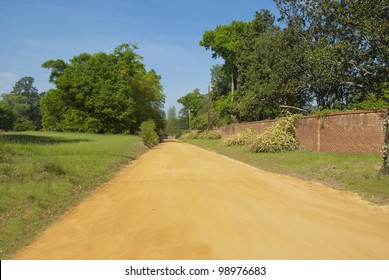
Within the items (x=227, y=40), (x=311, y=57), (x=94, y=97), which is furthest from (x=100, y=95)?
(x=311, y=57)

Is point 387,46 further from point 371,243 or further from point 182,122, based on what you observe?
point 182,122

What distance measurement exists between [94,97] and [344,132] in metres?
45.5

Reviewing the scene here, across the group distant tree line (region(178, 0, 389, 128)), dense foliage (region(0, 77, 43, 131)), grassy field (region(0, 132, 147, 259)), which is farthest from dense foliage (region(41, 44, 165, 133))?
grassy field (region(0, 132, 147, 259))

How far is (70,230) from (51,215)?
1.42 m

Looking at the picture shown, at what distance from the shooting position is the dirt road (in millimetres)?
5277

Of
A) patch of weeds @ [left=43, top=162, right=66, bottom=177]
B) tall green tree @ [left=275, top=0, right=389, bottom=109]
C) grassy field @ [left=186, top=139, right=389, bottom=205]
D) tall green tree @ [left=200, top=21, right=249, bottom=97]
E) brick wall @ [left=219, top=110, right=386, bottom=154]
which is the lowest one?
grassy field @ [left=186, top=139, right=389, bottom=205]

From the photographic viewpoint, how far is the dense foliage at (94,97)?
57.1 meters

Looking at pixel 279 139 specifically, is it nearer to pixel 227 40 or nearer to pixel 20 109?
pixel 227 40

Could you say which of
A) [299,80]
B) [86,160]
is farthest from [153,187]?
[299,80]

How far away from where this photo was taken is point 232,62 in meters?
55.2

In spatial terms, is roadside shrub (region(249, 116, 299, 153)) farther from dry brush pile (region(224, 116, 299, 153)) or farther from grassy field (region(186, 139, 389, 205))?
grassy field (region(186, 139, 389, 205))

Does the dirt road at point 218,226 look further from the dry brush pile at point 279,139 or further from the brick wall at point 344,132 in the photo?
the dry brush pile at point 279,139

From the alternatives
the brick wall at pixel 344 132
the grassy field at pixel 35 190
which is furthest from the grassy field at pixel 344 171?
the grassy field at pixel 35 190

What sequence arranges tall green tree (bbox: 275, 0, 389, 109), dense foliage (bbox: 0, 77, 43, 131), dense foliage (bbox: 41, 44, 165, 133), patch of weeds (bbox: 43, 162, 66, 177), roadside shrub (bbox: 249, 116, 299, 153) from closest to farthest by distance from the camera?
patch of weeds (bbox: 43, 162, 66, 177), tall green tree (bbox: 275, 0, 389, 109), roadside shrub (bbox: 249, 116, 299, 153), dense foliage (bbox: 41, 44, 165, 133), dense foliage (bbox: 0, 77, 43, 131)
